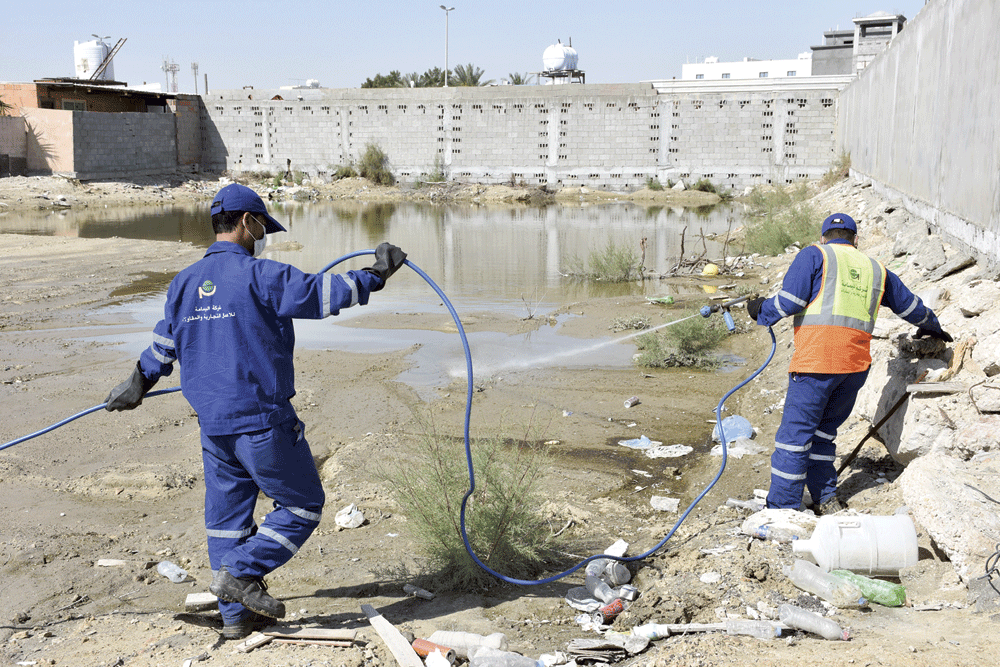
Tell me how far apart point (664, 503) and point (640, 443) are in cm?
118

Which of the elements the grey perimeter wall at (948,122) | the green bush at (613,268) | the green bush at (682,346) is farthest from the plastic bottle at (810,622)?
the green bush at (613,268)

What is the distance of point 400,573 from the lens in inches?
164

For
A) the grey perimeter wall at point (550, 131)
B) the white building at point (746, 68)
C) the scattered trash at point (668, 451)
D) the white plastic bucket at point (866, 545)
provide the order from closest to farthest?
the white plastic bucket at point (866, 545)
the scattered trash at point (668, 451)
the grey perimeter wall at point (550, 131)
the white building at point (746, 68)

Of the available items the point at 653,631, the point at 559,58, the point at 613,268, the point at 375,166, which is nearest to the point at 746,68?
the point at 559,58

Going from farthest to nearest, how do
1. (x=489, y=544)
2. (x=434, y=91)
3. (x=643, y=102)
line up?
1. (x=434, y=91)
2. (x=643, y=102)
3. (x=489, y=544)

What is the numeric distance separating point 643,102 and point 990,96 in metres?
26.7

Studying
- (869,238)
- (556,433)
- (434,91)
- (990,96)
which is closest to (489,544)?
(556,433)

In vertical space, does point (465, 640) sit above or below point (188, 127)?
below

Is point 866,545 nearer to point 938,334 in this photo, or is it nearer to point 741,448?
point 938,334

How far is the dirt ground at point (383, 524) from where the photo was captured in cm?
328

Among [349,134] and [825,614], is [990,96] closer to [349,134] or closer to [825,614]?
[825,614]

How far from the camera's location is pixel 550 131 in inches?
1324

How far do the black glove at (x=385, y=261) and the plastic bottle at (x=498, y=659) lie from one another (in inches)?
59.3

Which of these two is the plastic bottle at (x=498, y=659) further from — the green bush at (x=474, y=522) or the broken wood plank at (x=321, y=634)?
the green bush at (x=474, y=522)
